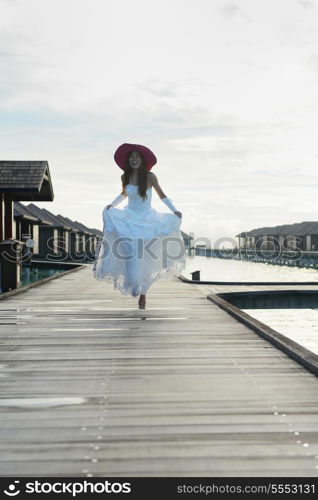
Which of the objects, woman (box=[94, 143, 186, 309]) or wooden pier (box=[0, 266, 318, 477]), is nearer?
wooden pier (box=[0, 266, 318, 477])

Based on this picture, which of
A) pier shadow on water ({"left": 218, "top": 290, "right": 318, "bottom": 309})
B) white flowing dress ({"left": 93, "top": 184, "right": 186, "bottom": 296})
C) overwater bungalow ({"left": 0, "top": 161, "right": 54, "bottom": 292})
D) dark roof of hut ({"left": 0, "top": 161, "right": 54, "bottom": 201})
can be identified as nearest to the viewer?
white flowing dress ({"left": 93, "top": 184, "right": 186, "bottom": 296})

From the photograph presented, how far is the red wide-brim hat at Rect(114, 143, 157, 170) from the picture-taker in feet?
24.5

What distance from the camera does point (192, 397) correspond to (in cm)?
Answer: 334

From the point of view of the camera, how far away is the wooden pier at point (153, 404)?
7.86 ft

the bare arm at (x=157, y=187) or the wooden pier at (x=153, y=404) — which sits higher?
the bare arm at (x=157, y=187)

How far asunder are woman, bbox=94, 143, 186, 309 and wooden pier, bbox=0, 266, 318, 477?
1.43 metres

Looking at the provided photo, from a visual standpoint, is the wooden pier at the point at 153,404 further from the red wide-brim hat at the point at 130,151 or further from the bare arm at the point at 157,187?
the red wide-brim hat at the point at 130,151

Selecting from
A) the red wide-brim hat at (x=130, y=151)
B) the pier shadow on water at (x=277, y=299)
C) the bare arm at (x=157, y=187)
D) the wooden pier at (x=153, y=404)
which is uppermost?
the red wide-brim hat at (x=130, y=151)

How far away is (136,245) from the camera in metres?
7.21

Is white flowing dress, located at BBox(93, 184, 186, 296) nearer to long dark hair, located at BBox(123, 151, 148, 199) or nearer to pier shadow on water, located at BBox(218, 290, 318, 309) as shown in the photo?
long dark hair, located at BBox(123, 151, 148, 199)

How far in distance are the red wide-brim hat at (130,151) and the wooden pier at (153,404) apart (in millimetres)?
2625

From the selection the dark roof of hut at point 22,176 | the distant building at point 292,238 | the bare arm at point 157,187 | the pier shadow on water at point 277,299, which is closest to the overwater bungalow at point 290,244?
the distant building at point 292,238

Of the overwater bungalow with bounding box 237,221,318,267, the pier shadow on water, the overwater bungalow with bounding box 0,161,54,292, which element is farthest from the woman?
the overwater bungalow with bounding box 237,221,318,267
